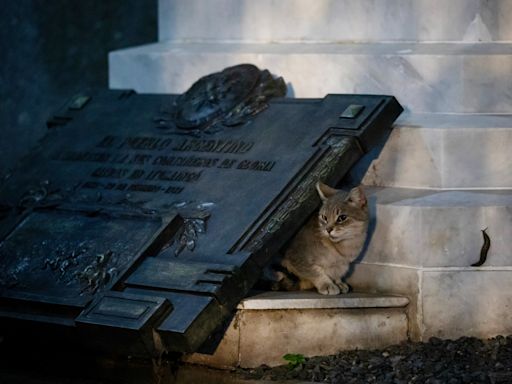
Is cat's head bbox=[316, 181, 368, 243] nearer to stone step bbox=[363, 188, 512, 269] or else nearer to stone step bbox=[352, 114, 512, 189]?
stone step bbox=[363, 188, 512, 269]

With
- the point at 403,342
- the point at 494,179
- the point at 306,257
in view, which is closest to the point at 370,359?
the point at 403,342

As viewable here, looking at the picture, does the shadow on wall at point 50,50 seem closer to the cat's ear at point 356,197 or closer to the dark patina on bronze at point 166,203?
the dark patina on bronze at point 166,203

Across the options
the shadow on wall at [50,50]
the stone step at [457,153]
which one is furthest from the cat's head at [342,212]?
the shadow on wall at [50,50]

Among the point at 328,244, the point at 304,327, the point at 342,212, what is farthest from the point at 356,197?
the point at 304,327

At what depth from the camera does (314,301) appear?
6488mm

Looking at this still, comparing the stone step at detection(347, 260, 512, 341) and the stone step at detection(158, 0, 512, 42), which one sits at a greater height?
the stone step at detection(158, 0, 512, 42)

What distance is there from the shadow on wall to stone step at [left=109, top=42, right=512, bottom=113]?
2503 mm

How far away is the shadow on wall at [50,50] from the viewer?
10852 millimetres

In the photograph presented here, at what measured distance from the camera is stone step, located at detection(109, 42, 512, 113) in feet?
24.1

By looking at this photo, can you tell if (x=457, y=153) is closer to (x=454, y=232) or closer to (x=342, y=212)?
(x=454, y=232)

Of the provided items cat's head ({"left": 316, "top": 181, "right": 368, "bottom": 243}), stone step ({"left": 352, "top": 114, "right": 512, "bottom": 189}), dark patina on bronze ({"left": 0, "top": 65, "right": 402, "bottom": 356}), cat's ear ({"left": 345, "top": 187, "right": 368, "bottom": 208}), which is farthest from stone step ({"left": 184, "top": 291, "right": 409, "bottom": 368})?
stone step ({"left": 352, "top": 114, "right": 512, "bottom": 189})

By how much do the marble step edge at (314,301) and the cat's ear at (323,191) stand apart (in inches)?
21.3

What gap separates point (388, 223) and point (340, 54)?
1.44 m

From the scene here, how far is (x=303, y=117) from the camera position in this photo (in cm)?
728
